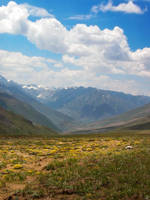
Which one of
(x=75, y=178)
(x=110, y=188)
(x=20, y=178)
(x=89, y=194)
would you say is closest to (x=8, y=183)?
(x=20, y=178)

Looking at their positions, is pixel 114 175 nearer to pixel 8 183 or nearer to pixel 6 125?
pixel 8 183

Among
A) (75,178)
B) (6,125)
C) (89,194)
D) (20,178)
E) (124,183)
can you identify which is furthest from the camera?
(6,125)

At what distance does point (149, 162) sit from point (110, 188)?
6.52 m

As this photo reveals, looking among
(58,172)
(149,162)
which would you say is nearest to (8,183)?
(58,172)

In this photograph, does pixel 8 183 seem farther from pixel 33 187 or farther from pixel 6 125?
pixel 6 125

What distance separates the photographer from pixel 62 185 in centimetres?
1348

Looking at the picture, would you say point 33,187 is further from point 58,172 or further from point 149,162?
point 149,162

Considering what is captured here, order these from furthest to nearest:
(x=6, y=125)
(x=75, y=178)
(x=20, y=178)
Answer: (x=6, y=125), (x=20, y=178), (x=75, y=178)

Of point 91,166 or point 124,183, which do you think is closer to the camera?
point 124,183

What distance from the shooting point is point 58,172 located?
16.2 meters

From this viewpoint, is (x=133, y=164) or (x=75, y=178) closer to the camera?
(x=75, y=178)

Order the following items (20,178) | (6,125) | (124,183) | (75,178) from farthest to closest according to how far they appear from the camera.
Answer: (6,125), (20,178), (75,178), (124,183)

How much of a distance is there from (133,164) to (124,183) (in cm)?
453

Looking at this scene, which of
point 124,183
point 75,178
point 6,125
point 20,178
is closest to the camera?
point 124,183
